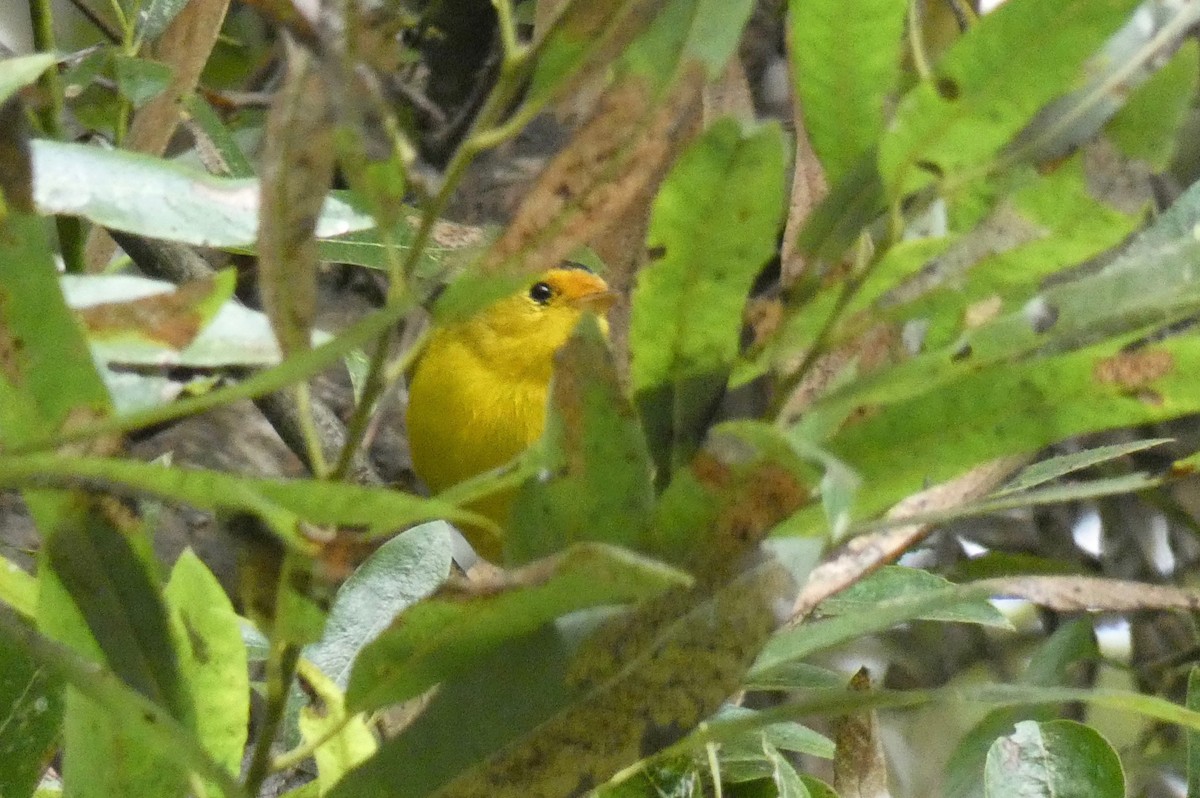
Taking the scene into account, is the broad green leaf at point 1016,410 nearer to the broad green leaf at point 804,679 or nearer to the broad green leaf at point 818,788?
the broad green leaf at point 818,788

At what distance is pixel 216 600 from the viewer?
26.0 inches

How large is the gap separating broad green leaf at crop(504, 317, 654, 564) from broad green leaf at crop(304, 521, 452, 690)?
1.41 feet

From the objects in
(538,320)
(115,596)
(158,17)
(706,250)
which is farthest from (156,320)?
(538,320)

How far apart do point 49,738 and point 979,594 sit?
498 mm

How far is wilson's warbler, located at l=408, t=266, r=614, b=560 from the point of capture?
2014mm

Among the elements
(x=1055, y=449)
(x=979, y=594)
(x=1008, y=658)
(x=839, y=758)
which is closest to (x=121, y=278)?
(x=979, y=594)

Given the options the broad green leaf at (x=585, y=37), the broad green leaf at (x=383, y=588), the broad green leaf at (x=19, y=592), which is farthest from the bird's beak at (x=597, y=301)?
the broad green leaf at (x=585, y=37)

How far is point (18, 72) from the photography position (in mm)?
567

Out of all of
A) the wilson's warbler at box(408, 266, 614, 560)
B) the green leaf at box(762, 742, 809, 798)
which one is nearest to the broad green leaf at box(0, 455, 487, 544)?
the green leaf at box(762, 742, 809, 798)

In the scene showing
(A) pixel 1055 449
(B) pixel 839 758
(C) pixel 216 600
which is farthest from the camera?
(A) pixel 1055 449

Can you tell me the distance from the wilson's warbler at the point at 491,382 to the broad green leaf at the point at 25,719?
1088 mm

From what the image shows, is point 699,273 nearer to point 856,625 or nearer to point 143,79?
point 856,625

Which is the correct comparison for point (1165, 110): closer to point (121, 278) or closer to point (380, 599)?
point (121, 278)

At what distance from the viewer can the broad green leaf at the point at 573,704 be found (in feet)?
1.76
